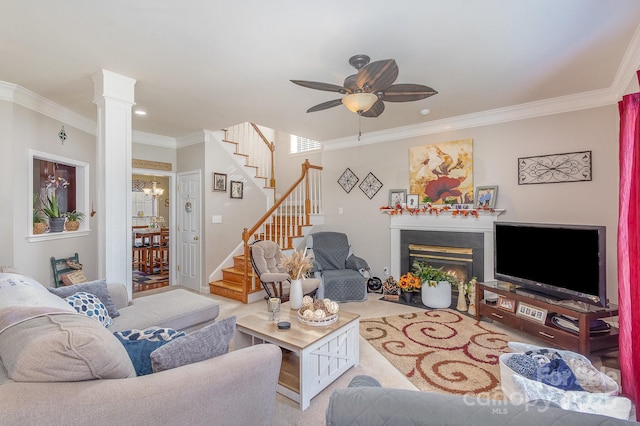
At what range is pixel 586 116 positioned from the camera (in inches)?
130

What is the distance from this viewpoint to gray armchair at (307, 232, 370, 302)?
4.19m

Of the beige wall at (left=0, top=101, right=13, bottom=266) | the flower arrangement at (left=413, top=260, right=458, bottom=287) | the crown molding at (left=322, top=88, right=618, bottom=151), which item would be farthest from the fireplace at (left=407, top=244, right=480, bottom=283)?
the beige wall at (left=0, top=101, right=13, bottom=266)

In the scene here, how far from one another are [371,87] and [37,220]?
4.01 meters

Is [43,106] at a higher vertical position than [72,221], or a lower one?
higher

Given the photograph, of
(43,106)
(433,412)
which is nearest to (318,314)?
(433,412)

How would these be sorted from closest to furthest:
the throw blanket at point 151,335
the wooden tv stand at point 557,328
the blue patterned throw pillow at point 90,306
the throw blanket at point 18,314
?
1. the throw blanket at point 18,314
2. the throw blanket at point 151,335
3. the blue patterned throw pillow at point 90,306
4. the wooden tv stand at point 557,328

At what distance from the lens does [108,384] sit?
102 cm

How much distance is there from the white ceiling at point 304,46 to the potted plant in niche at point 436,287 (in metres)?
2.22

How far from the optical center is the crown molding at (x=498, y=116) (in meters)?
3.24

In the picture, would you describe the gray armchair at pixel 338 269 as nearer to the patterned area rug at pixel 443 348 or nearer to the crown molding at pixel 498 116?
the patterned area rug at pixel 443 348

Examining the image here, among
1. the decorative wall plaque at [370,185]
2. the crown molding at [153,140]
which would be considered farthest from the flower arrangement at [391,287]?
the crown molding at [153,140]


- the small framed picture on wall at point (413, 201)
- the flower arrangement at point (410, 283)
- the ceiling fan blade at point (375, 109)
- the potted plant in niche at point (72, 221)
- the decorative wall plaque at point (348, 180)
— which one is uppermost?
the ceiling fan blade at point (375, 109)

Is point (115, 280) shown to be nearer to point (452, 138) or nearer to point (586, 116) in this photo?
point (452, 138)

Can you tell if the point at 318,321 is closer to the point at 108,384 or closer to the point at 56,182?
the point at 108,384
